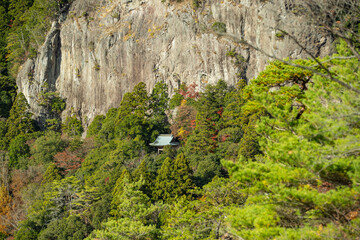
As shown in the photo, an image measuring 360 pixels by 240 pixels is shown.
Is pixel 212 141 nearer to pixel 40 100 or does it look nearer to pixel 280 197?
pixel 280 197

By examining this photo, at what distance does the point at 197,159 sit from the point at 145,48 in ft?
58.0

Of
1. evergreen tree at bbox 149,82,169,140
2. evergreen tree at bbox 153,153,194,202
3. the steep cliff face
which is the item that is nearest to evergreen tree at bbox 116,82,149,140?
evergreen tree at bbox 149,82,169,140

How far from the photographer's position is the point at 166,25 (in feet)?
112

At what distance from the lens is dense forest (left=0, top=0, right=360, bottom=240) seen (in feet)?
19.5

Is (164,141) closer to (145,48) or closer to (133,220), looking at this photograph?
(133,220)

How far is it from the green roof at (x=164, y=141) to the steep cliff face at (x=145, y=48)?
21.7ft

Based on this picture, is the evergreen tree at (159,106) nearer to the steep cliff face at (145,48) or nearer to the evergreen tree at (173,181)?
the steep cliff face at (145,48)

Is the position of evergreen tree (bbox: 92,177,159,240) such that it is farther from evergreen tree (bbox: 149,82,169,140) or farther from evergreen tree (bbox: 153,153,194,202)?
evergreen tree (bbox: 149,82,169,140)

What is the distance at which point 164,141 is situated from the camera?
26469 millimetres

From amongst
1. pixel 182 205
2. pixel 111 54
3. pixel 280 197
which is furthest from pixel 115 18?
pixel 280 197

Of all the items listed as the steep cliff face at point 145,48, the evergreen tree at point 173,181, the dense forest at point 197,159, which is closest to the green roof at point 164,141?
the dense forest at point 197,159

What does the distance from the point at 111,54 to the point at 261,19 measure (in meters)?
17.6

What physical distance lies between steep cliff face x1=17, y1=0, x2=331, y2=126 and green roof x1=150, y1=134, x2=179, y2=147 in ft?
21.7

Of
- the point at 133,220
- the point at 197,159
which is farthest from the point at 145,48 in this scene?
the point at 133,220
